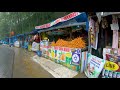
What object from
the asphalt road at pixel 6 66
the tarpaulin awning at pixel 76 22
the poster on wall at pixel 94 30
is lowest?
the asphalt road at pixel 6 66

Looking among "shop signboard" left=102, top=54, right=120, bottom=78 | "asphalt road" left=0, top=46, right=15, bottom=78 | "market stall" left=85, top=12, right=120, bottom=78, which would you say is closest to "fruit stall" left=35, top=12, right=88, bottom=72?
"market stall" left=85, top=12, right=120, bottom=78

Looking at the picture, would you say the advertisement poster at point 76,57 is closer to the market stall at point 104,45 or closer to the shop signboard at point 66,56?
the shop signboard at point 66,56

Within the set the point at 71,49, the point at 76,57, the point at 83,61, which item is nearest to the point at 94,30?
the point at 83,61

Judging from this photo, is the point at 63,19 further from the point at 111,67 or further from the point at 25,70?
the point at 111,67

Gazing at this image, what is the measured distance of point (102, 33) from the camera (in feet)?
22.4

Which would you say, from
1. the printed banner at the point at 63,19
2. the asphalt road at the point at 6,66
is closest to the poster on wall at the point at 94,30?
the printed banner at the point at 63,19

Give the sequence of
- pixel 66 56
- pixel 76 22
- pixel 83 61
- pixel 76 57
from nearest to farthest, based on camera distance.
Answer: pixel 83 61
pixel 76 57
pixel 66 56
pixel 76 22

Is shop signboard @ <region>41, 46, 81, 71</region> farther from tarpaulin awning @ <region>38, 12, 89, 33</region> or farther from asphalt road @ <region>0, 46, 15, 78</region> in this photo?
asphalt road @ <region>0, 46, 15, 78</region>

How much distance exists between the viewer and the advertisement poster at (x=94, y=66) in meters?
5.77

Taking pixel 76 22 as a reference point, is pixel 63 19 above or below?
above

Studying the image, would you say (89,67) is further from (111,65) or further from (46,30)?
(46,30)

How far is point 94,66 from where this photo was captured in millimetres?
6129
